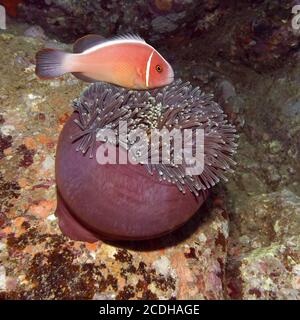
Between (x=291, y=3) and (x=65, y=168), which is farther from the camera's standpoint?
(x=291, y=3)

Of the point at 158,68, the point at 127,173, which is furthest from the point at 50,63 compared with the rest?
the point at 127,173

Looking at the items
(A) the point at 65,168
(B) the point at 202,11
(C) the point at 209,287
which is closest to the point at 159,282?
(C) the point at 209,287

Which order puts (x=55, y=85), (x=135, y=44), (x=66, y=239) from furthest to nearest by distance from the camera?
(x=55, y=85)
(x=66, y=239)
(x=135, y=44)

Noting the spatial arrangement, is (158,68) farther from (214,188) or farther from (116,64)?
(214,188)

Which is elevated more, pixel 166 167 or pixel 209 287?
pixel 166 167

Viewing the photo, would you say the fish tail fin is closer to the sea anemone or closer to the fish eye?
the sea anemone

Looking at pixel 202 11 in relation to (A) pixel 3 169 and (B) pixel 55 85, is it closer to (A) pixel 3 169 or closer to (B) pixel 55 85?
(B) pixel 55 85
